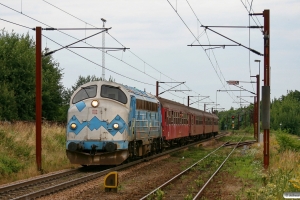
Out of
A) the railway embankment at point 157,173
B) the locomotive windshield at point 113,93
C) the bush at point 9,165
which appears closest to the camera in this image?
the railway embankment at point 157,173

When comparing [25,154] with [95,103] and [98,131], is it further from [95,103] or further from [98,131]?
[95,103]

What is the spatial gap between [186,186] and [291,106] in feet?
251

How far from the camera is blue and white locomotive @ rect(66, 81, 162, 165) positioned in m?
20.1

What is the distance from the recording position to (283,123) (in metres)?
83.4

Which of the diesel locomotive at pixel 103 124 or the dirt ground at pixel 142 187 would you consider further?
the diesel locomotive at pixel 103 124

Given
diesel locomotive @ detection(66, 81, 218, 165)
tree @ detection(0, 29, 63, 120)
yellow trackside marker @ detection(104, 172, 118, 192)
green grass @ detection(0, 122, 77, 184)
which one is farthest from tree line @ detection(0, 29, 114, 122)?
yellow trackside marker @ detection(104, 172, 118, 192)

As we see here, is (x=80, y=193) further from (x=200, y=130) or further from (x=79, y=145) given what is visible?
(x=200, y=130)

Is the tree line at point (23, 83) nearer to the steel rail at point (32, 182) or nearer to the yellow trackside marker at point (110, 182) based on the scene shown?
the steel rail at point (32, 182)

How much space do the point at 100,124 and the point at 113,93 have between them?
1577 mm

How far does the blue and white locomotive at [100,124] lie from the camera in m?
20.1

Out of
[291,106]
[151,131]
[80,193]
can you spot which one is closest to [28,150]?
[151,131]

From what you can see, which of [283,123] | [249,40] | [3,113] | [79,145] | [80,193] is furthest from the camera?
[283,123]

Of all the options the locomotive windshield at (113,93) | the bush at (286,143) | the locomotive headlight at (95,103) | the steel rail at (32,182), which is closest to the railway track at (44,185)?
the steel rail at (32,182)

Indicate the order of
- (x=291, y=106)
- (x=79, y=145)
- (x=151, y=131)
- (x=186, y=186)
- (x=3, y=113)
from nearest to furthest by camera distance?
(x=186, y=186) < (x=79, y=145) < (x=151, y=131) < (x=3, y=113) < (x=291, y=106)
